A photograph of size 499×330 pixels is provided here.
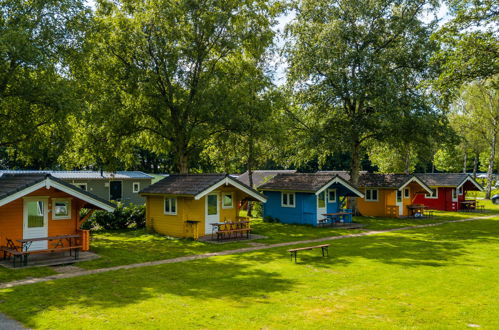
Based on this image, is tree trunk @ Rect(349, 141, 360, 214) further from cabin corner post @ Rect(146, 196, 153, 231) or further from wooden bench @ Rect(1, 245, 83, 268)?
wooden bench @ Rect(1, 245, 83, 268)

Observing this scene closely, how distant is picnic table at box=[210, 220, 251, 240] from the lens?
2268 centimetres

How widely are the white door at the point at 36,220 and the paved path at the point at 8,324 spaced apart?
8.16 metres

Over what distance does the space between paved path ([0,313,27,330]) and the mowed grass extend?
0.19 m

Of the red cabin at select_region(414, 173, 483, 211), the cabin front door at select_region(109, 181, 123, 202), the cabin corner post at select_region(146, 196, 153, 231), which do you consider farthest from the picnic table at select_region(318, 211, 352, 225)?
the cabin front door at select_region(109, 181, 123, 202)

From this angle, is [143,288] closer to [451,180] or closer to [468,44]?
[468,44]

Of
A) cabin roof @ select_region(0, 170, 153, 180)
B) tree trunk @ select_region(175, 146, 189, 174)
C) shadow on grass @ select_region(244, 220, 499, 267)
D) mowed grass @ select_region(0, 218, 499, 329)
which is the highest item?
tree trunk @ select_region(175, 146, 189, 174)

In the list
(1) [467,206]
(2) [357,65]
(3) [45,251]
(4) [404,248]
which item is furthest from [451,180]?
(3) [45,251]

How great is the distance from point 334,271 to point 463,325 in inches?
236

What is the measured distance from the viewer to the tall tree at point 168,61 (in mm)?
26938

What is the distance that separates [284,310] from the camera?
10.5 m

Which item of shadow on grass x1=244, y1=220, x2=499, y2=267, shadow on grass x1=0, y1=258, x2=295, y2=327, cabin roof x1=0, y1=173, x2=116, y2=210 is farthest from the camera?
shadow on grass x1=244, y1=220, x2=499, y2=267

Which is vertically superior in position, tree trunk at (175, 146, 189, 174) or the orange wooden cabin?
tree trunk at (175, 146, 189, 174)

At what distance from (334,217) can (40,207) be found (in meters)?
19.3

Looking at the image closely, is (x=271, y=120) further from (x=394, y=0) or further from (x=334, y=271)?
(x=334, y=271)
